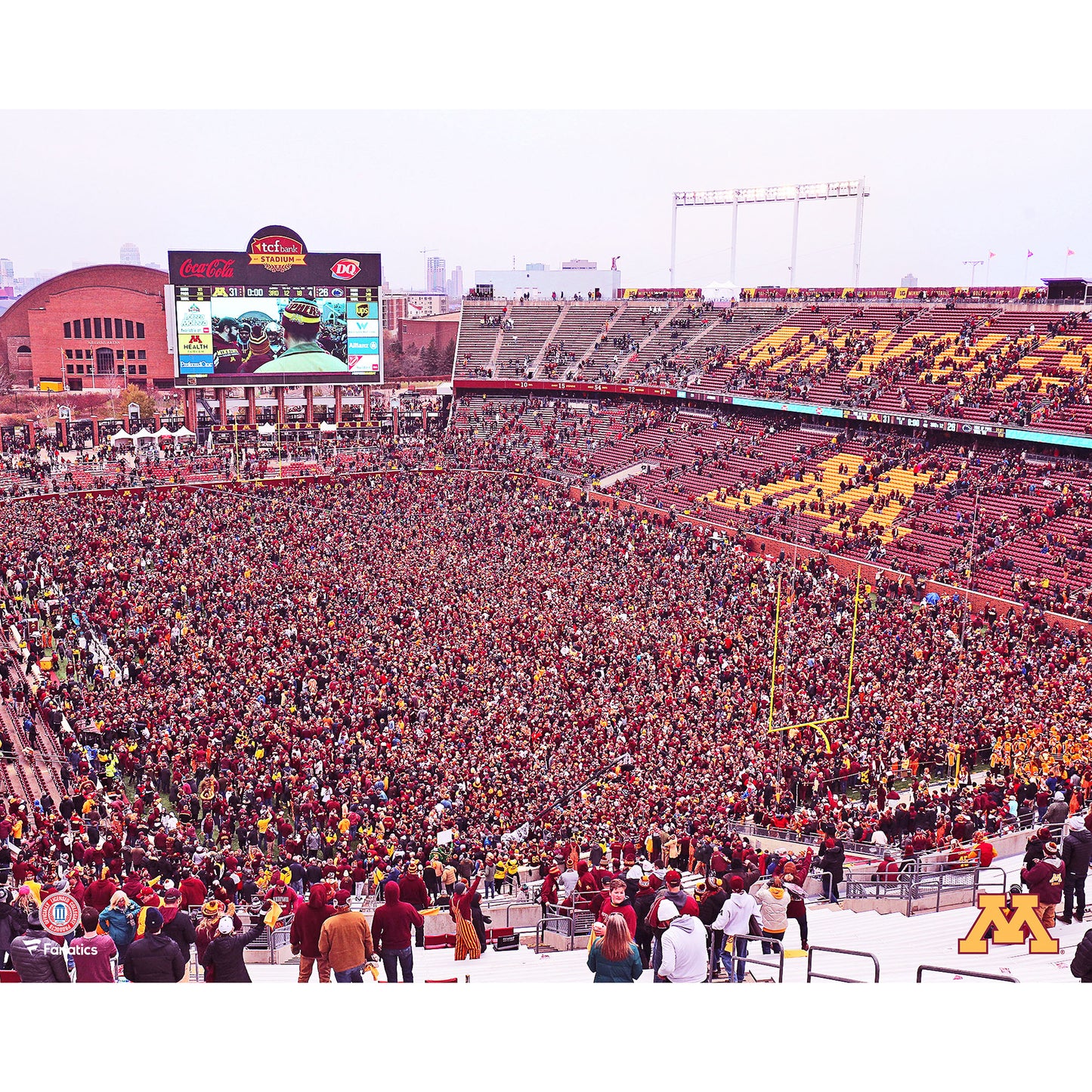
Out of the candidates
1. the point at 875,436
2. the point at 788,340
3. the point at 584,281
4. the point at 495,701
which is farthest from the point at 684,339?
the point at 584,281

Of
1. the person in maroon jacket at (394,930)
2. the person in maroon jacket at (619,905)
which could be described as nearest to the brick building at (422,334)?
the person in maroon jacket at (619,905)

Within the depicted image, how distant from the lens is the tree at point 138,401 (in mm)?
55000

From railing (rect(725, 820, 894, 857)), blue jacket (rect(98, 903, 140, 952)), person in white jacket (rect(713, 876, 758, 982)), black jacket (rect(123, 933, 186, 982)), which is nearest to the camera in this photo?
black jacket (rect(123, 933, 186, 982))

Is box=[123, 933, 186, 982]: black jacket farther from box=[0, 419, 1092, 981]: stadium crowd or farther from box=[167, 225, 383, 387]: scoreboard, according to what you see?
box=[167, 225, 383, 387]: scoreboard

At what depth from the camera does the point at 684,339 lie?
53812 mm

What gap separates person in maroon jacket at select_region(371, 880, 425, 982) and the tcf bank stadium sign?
44324mm

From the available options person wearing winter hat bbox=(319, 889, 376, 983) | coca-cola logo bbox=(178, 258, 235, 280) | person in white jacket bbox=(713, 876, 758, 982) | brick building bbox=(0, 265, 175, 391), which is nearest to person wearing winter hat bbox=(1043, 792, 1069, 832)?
person in white jacket bbox=(713, 876, 758, 982)

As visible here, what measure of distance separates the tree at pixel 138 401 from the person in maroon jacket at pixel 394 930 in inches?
2061

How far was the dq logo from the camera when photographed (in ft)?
25.3

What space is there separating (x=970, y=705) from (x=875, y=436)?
21.7 metres

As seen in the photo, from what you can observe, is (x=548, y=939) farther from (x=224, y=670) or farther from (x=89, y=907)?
(x=224, y=670)

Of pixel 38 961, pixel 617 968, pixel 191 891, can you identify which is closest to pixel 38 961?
pixel 38 961

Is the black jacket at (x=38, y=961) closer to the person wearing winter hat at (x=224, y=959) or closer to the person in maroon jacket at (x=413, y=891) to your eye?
the person wearing winter hat at (x=224, y=959)

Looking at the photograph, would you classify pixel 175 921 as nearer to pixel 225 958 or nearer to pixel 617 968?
pixel 225 958
